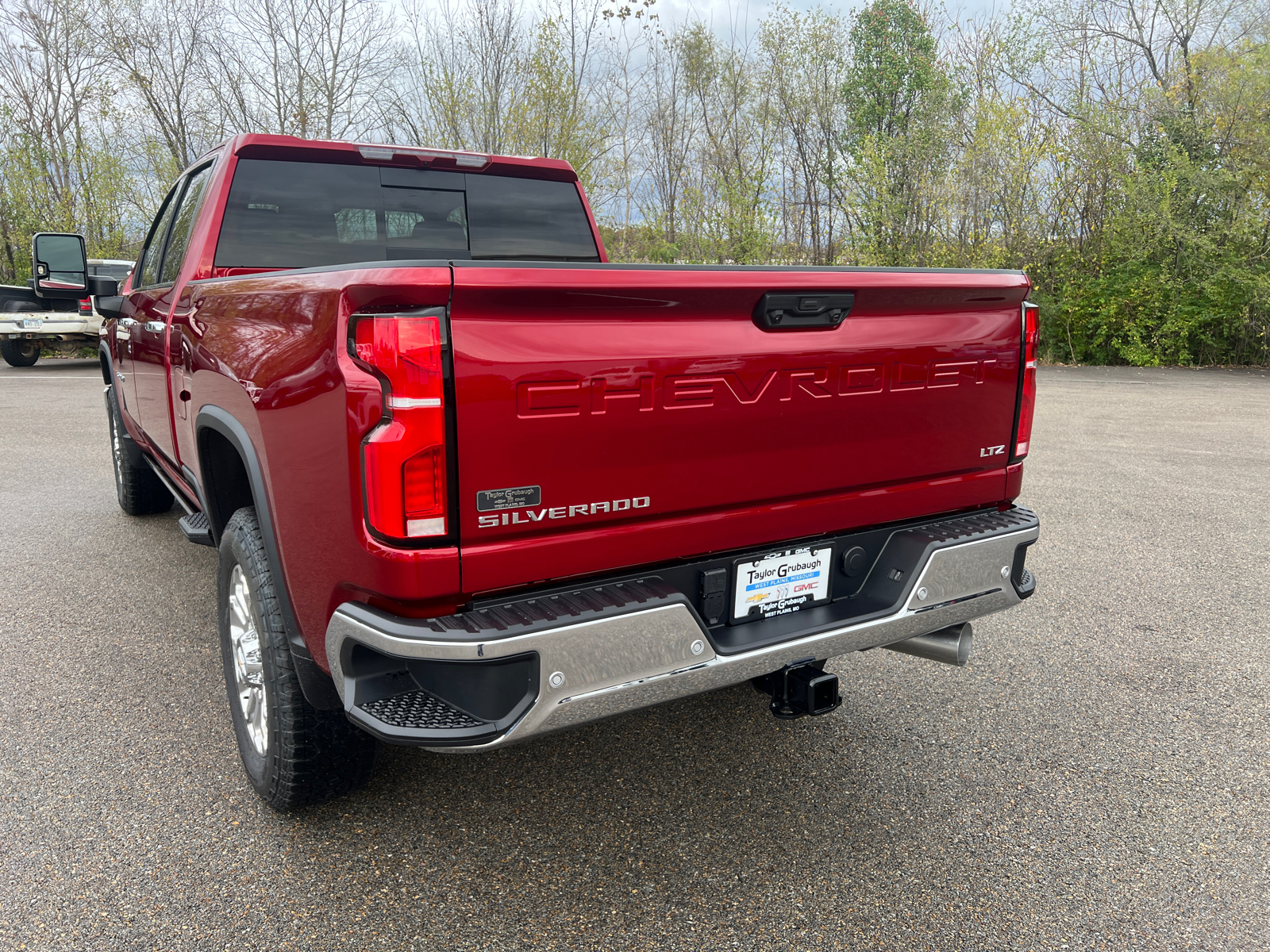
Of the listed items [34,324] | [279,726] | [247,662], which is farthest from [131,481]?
[34,324]

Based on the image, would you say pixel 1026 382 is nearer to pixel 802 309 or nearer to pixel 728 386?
pixel 802 309

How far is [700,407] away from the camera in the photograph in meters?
2.05

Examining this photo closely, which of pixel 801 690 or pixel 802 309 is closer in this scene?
pixel 802 309

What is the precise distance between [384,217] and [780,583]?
95.4 inches

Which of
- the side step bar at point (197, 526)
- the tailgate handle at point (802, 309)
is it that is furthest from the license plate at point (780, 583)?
the side step bar at point (197, 526)

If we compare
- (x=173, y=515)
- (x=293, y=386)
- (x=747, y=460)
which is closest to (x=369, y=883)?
(x=293, y=386)

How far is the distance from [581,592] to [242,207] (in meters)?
2.42

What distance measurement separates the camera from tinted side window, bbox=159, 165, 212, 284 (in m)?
3.67

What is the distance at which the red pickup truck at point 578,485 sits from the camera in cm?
178

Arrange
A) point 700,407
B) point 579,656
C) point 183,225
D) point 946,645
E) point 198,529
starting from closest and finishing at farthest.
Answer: point 579,656, point 700,407, point 946,645, point 198,529, point 183,225

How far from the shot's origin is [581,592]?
6.47 feet

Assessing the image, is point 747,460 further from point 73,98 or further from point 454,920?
point 73,98

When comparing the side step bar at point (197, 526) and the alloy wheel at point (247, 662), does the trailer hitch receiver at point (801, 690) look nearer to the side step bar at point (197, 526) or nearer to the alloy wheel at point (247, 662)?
the alloy wheel at point (247, 662)

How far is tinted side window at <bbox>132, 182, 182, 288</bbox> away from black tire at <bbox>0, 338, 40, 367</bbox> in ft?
47.6
